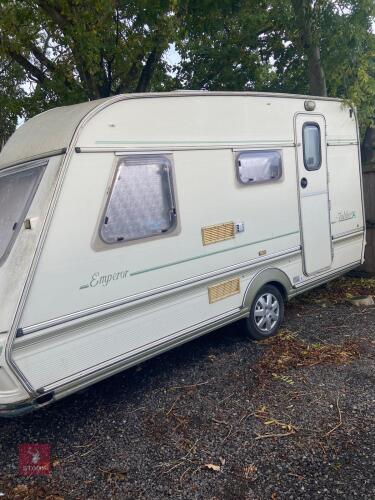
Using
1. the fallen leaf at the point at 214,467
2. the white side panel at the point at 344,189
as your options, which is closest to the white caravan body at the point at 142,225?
the white side panel at the point at 344,189

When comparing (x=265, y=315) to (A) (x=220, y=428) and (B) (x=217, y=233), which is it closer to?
(B) (x=217, y=233)

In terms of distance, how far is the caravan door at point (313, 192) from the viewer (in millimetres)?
5402

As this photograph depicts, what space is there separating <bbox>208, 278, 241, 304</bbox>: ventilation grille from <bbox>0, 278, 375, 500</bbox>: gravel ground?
27.8 inches

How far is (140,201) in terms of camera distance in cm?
386

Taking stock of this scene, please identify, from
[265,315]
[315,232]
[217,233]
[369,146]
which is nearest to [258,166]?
[217,233]

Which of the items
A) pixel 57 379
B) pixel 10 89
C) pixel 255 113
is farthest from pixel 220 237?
pixel 10 89

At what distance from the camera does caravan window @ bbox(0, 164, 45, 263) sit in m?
3.35

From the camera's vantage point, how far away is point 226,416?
3.69 m

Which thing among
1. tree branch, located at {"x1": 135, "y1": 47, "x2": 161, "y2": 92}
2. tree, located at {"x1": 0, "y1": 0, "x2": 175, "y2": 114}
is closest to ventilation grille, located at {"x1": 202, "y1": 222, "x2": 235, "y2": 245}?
tree, located at {"x1": 0, "y1": 0, "x2": 175, "y2": 114}

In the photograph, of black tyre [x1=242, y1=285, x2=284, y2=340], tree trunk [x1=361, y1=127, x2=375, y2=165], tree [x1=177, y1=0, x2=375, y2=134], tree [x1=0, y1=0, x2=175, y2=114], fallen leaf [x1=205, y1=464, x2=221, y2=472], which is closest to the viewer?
fallen leaf [x1=205, y1=464, x2=221, y2=472]

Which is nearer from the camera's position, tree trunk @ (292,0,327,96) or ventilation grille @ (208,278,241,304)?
ventilation grille @ (208,278,241,304)

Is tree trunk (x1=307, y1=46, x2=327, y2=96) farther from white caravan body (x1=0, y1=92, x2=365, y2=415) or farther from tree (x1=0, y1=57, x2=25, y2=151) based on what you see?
tree (x1=0, y1=57, x2=25, y2=151)

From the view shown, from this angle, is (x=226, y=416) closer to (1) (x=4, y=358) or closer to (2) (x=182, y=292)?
(2) (x=182, y=292)

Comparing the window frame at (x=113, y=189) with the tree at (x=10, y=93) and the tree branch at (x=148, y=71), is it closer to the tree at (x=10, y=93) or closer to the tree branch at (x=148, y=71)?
the tree branch at (x=148, y=71)
